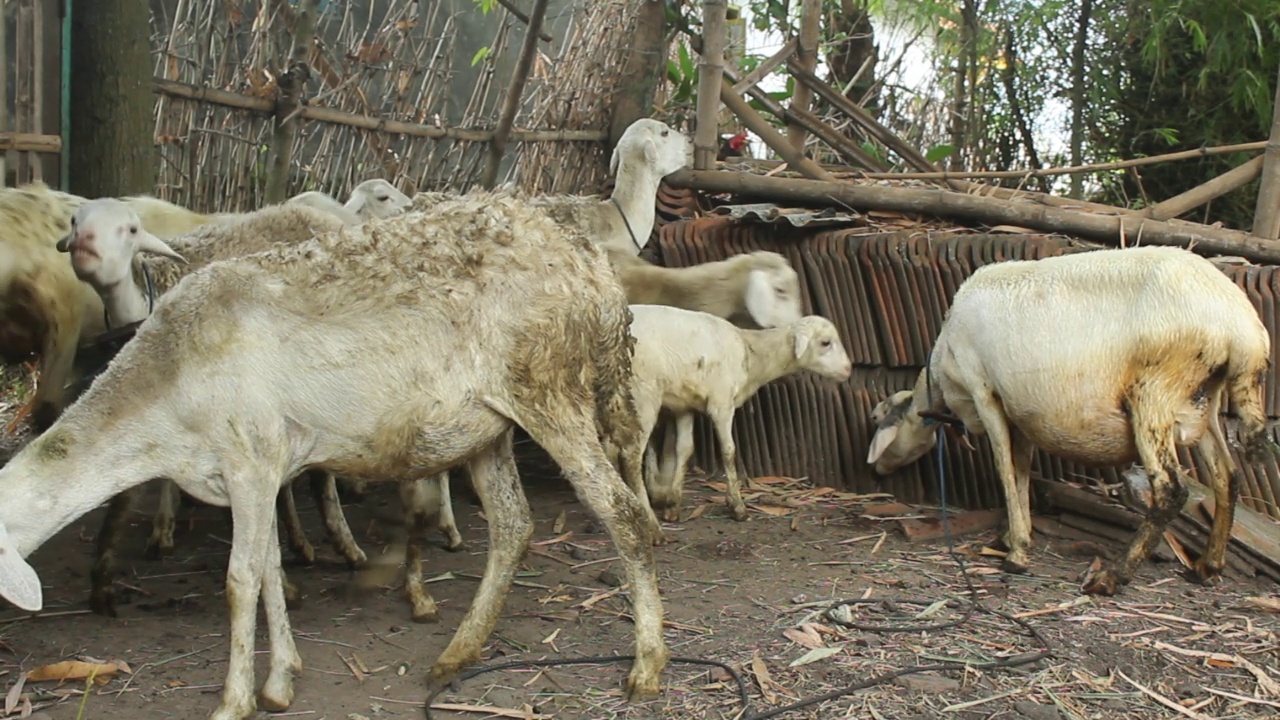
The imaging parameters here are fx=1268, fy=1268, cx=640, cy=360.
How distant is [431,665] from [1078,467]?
374cm

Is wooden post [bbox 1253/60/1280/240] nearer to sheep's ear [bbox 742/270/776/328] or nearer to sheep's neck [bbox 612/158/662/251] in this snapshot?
sheep's ear [bbox 742/270/776/328]

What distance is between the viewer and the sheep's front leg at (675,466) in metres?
6.82

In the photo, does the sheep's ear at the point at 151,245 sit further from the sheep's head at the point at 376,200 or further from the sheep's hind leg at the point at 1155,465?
the sheep's hind leg at the point at 1155,465

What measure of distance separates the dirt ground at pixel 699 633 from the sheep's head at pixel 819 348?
0.98 m

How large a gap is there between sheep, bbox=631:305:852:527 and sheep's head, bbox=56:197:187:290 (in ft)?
7.87

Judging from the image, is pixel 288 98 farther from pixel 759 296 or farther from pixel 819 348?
pixel 819 348

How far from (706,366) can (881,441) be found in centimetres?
104

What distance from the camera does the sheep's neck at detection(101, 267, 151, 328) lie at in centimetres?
547

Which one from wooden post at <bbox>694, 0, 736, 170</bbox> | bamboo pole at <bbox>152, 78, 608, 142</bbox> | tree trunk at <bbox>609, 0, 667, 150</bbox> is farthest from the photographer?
tree trunk at <bbox>609, 0, 667, 150</bbox>

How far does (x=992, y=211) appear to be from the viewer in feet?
23.5

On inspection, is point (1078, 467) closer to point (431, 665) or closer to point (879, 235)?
point (879, 235)

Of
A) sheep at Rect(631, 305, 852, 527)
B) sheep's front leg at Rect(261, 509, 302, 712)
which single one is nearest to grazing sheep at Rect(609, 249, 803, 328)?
sheep at Rect(631, 305, 852, 527)

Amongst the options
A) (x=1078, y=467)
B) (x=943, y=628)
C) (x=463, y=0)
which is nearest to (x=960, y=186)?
(x=1078, y=467)

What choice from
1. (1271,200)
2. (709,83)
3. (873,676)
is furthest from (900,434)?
(709,83)
